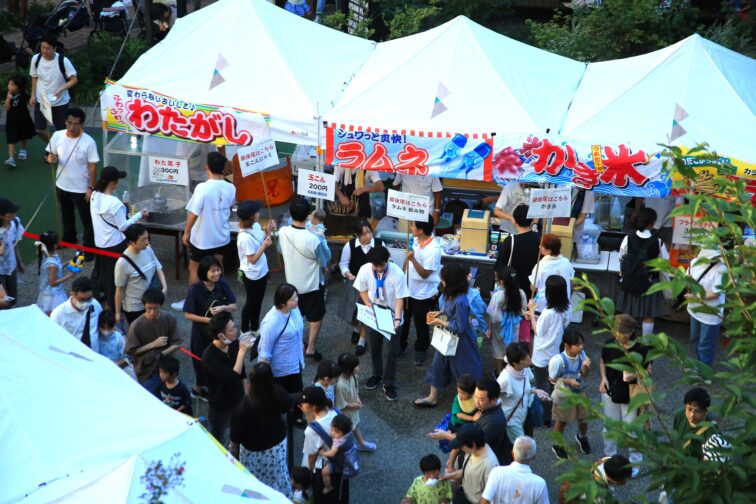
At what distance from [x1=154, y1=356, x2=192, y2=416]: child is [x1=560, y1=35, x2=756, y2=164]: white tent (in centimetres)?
517

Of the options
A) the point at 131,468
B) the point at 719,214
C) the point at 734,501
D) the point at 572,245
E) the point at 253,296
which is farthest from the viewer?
the point at 572,245

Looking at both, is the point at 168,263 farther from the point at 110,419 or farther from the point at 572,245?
the point at 110,419

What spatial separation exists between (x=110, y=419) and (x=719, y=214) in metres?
3.34

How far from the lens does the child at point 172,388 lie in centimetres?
718

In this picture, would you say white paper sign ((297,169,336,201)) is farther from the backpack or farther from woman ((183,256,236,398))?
the backpack

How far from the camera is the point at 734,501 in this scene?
12.2 ft

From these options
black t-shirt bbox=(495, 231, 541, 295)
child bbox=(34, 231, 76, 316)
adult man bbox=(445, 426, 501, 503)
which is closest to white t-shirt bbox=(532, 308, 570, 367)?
black t-shirt bbox=(495, 231, 541, 295)

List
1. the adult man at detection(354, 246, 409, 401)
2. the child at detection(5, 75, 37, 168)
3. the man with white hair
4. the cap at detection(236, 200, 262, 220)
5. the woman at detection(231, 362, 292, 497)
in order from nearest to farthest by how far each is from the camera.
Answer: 1. the man with white hair
2. the woman at detection(231, 362, 292, 497)
3. the adult man at detection(354, 246, 409, 401)
4. the cap at detection(236, 200, 262, 220)
5. the child at detection(5, 75, 37, 168)

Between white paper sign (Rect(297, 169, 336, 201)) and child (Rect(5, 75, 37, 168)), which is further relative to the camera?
child (Rect(5, 75, 37, 168))

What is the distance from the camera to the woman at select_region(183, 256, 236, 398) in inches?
321

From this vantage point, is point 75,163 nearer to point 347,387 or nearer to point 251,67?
point 251,67

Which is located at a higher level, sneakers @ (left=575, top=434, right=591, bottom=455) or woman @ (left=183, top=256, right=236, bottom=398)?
woman @ (left=183, top=256, right=236, bottom=398)

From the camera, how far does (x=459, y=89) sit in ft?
35.2

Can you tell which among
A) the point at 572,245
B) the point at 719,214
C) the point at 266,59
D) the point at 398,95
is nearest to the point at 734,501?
the point at 719,214
